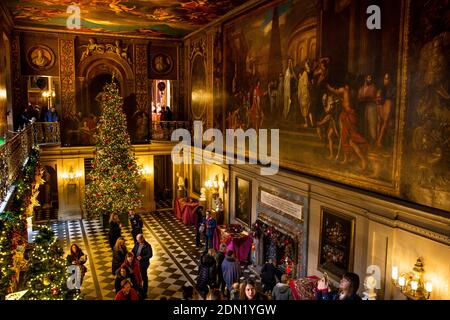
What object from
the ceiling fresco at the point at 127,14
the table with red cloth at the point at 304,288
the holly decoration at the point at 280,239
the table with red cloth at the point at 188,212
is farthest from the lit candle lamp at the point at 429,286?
the table with red cloth at the point at 188,212

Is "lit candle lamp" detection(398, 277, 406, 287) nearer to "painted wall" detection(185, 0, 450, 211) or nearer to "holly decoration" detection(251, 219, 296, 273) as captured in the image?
"painted wall" detection(185, 0, 450, 211)

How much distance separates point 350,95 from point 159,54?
1407 cm

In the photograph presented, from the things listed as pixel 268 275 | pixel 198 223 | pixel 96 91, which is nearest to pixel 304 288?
pixel 268 275

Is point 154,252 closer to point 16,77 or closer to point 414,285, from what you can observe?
point 414,285

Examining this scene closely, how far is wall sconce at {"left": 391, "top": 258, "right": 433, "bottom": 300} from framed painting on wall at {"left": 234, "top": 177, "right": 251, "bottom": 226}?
22.9 feet

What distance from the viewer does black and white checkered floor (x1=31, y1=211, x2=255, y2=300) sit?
11.6m

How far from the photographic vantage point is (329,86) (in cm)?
991

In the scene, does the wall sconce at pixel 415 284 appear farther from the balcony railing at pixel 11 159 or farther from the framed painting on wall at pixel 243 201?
the balcony railing at pixel 11 159

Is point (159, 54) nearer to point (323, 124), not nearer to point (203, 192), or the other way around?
point (203, 192)

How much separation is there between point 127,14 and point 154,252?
30.9ft

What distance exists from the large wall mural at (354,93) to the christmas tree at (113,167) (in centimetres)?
643

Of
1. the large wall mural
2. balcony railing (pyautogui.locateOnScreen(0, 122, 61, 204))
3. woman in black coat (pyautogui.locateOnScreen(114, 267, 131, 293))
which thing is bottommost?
woman in black coat (pyautogui.locateOnScreen(114, 267, 131, 293))

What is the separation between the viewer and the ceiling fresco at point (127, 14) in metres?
13.9

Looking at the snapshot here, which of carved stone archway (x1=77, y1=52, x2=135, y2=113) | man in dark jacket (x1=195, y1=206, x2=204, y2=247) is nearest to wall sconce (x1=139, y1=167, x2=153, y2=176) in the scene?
carved stone archway (x1=77, y1=52, x2=135, y2=113)
